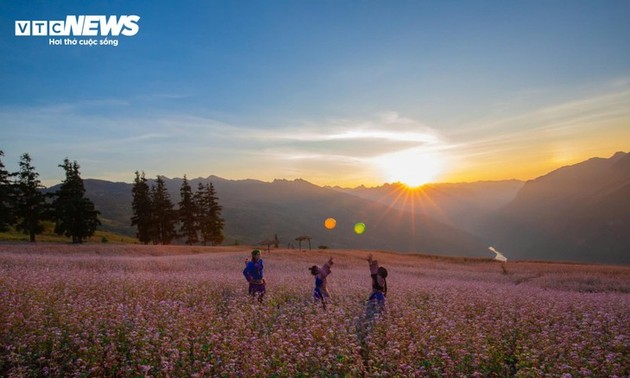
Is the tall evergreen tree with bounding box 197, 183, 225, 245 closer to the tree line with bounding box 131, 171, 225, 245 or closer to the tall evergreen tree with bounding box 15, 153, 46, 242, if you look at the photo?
the tree line with bounding box 131, 171, 225, 245

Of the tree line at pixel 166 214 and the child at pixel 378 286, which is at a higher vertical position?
the tree line at pixel 166 214

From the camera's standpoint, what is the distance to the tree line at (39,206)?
5397 cm

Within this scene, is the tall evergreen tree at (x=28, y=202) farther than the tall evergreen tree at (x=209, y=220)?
No

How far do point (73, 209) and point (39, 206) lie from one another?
5270 millimetres

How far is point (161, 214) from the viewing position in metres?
67.4

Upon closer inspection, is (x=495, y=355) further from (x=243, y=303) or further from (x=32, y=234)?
(x=32, y=234)

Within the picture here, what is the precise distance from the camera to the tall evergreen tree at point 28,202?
54.0 m

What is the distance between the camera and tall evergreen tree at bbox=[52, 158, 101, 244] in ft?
178

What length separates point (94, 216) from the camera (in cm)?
5612

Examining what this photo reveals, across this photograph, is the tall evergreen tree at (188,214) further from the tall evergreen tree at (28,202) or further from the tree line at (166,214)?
the tall evergreen tree at (28,202)

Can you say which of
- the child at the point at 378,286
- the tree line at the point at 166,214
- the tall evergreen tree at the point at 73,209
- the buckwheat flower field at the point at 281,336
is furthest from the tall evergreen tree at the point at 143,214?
the child at the point at 378,286

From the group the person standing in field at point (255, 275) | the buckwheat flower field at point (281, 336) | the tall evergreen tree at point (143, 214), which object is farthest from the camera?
the tall evergreen tree at point (143, 214)

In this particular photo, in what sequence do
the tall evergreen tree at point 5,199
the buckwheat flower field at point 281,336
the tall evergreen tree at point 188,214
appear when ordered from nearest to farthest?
the buckwheat flower field at point 281,336
the tall evergreen tree at point 5,199
the tall evergreen tree at point 188,214

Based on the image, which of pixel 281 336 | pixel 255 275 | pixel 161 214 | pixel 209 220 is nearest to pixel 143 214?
pixel 161 214
